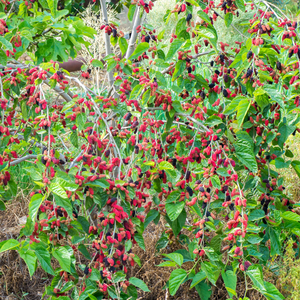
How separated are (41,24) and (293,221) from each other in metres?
1.45

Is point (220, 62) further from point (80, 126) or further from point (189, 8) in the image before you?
point (80, 126)

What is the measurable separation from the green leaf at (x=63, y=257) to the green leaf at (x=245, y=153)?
2.43 ft

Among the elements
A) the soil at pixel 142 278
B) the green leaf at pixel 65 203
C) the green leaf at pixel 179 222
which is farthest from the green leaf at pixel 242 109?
the soil at pixel 142 278

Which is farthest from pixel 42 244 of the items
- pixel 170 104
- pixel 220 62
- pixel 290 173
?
pixel 290 173

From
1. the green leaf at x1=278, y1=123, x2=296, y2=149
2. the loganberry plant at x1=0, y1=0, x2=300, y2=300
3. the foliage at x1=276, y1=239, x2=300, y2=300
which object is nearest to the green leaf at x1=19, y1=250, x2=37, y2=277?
the loganberry plant at x1=0, y1=0, x2=300, y2=300

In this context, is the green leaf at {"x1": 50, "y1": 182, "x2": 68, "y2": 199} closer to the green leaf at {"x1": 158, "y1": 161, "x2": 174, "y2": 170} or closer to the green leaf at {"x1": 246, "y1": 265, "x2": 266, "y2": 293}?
the green leaf at {"x1": 158, "y1": 161, "x2": 174, "y2": 170}

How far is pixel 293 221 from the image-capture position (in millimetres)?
1434

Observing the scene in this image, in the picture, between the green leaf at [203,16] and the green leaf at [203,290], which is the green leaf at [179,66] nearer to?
the green leaf at [203,16]

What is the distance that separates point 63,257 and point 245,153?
2.57ft

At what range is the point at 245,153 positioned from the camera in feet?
4.28

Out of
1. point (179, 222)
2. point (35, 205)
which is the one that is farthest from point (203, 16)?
point (35, 205)

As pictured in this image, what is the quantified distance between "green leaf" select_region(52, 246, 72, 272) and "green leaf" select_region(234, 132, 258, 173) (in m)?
0.74

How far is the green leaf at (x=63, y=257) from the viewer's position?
1.06 m

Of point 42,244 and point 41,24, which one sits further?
point 41,24
